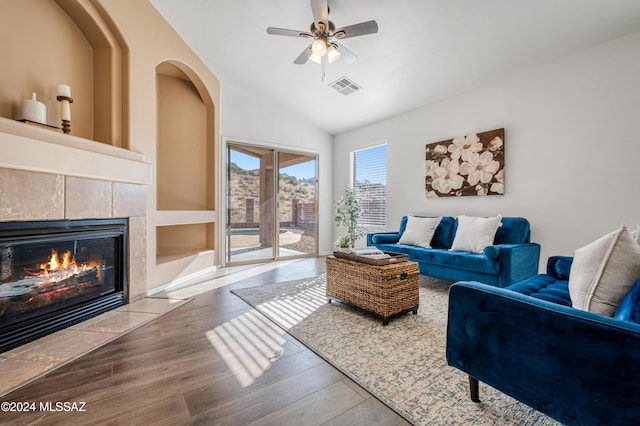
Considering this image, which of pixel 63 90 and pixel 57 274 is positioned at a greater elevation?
pixel 63 90

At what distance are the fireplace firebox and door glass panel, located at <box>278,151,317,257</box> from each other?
2.94 m

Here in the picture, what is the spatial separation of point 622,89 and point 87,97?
525 cm

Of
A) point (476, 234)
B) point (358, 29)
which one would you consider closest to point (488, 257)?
point (476, 234)

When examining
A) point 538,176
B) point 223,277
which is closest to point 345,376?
point 223,277

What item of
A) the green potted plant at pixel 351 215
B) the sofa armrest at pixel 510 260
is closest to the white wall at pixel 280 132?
the green potted plant at pixel 351 215

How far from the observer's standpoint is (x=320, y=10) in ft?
8.42

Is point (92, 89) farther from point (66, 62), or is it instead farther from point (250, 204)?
point (250, 204)

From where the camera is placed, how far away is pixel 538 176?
3.33 metres

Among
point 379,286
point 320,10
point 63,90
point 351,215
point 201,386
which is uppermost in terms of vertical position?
point 320,10

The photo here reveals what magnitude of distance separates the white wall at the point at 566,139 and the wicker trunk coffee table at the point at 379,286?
75.6 inches

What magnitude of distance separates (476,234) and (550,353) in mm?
2549

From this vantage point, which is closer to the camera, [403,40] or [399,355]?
[399,355]

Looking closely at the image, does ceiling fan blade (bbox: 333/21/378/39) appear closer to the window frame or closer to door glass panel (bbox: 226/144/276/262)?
the window frame

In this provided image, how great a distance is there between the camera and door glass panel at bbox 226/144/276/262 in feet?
16.2
